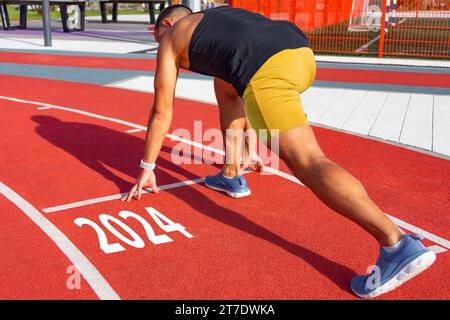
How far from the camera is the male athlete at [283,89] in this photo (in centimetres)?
297

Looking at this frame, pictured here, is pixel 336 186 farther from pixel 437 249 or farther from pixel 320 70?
pixel 320 70

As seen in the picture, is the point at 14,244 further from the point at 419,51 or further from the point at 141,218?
the point at 419,51

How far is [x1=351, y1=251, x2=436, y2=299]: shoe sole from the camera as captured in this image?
2871mm

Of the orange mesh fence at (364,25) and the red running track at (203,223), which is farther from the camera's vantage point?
the orange mesh fence at (364,25)

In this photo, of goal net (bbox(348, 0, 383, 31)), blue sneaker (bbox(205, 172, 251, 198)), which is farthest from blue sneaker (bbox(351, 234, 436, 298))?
goal net (bbox(348, 0, 383, 31))

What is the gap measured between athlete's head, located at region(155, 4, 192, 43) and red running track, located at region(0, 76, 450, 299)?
4.84 ft

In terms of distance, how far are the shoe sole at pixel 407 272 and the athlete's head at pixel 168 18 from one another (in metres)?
2.27

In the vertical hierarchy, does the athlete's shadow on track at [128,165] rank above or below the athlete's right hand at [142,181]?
below

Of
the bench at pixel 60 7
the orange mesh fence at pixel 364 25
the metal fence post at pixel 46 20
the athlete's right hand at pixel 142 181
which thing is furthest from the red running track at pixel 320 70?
the athlete's right hand at pixel 142 181

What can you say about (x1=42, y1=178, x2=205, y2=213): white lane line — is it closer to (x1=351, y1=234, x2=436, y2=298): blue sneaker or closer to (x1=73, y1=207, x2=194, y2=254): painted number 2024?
(x1=73, y1=207, x2=194, y2=254): painted number 2024

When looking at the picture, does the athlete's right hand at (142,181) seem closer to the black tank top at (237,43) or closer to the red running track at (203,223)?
the red running track at (203,223)

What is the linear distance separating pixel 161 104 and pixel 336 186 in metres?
1.56

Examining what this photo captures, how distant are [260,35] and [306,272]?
155 centimetres
